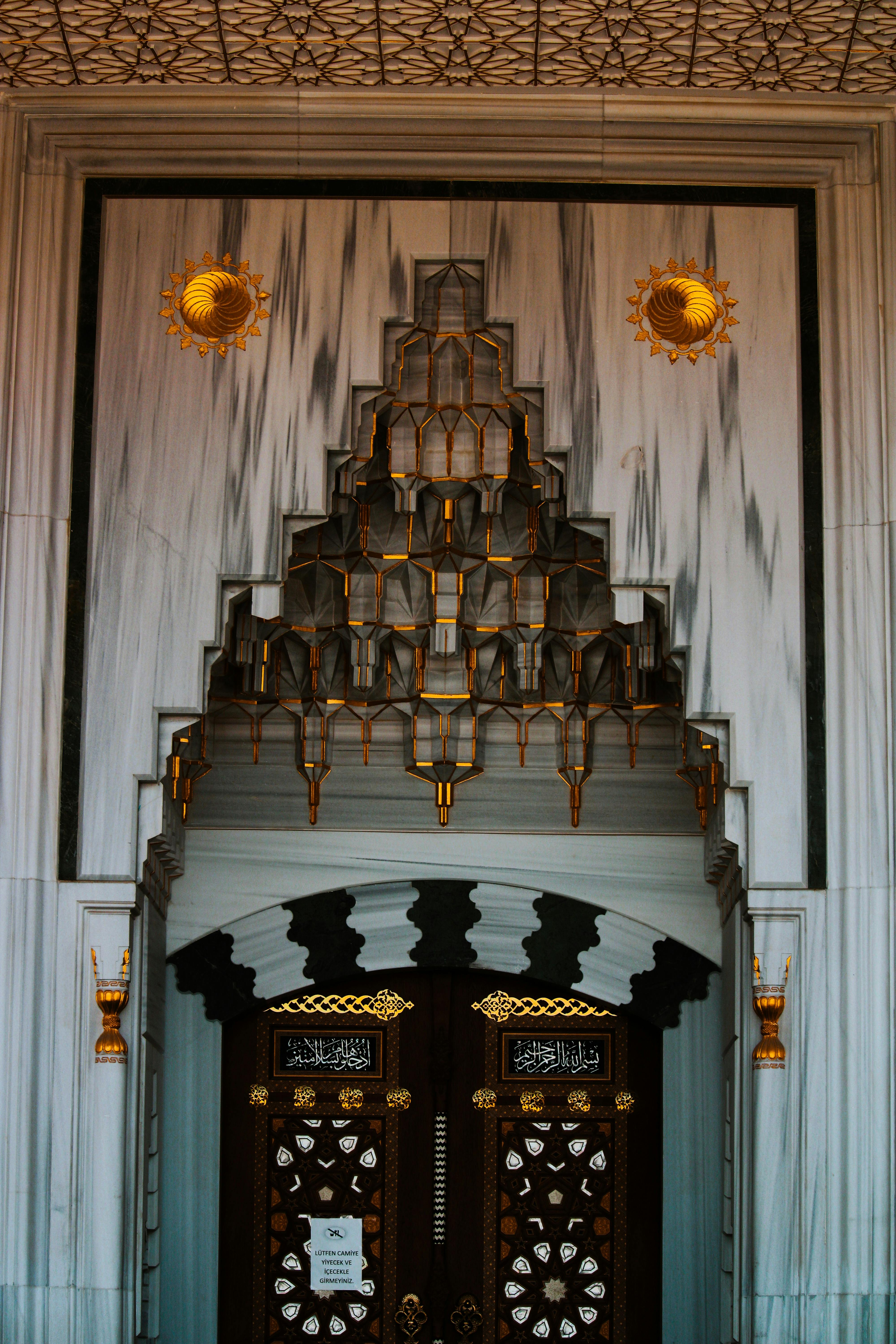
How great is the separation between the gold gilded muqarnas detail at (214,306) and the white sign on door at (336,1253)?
251 cm

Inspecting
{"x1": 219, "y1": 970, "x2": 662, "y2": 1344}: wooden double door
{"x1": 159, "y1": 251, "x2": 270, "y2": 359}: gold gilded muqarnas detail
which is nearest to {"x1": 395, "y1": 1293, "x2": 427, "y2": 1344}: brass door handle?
{"x1": 219, "y1": 970, "x2": 662, "y2": 1344}: wooden double door

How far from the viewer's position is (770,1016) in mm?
A: 3898

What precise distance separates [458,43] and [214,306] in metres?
0.91

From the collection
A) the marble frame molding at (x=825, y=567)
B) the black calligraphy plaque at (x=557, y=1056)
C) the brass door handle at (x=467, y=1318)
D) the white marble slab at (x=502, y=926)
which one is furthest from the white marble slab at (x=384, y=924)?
the brass door handle at (x=467, y=1318)

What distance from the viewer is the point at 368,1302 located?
15.1ft

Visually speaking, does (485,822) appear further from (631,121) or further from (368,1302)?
(631,121)

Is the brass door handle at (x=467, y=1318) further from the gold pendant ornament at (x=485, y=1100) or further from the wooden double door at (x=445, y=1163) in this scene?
the gold pendant ornament at (x=485, y=1100)

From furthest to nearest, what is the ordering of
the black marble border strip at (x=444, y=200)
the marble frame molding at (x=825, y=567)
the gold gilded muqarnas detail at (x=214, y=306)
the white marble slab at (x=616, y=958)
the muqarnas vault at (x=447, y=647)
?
the white marble slab at (x=616, y=958), the muqarnas vault at (x=447, y=647), the gold gilded muqarnas detail at (x=214, y=306), the black marble border strip at (x=444, y=200), the marble frame molding at (x=825, y=567)

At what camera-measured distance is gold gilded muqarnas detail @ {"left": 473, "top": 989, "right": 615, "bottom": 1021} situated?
15.6 feet

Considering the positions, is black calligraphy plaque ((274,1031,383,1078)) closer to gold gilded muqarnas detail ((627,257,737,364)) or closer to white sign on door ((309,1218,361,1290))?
white sign on door ((309,1218,361,1290))

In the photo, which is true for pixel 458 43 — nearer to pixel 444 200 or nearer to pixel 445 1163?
pixel 444 200

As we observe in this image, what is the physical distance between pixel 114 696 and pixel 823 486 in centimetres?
191

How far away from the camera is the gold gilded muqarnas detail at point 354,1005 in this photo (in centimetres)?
477

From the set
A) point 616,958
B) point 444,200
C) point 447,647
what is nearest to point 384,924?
point 616,958
